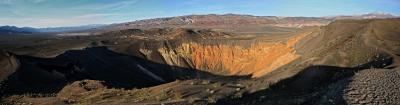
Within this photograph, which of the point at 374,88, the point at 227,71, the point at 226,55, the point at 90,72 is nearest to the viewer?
the point at 374,88

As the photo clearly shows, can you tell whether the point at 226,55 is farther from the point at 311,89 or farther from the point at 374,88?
the point at 374,88

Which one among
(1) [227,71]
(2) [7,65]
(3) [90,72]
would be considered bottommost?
(1) [227,71]

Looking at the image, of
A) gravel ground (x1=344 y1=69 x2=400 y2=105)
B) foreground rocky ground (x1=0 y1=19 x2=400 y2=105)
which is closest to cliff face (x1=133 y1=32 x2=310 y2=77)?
foreground rocky ground (x1=0 y1=19 x2=400 y2=105)

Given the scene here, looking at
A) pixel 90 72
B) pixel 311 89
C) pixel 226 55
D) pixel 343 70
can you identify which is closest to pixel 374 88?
pixel 311 89

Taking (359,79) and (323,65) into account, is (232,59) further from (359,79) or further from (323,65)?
(359,79)

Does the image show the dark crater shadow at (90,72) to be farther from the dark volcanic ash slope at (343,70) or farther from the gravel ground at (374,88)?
the gravel ground at (374,88)

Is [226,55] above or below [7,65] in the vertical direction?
below
